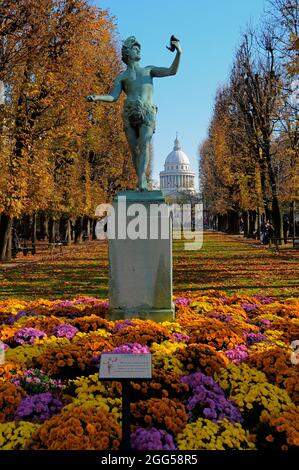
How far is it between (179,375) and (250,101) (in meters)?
29.4

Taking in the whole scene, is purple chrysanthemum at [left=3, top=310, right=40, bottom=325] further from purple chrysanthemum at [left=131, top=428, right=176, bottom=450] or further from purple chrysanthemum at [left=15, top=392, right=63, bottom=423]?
purple chrysanthemum at [left=131, top=428, right=176, bottom=450]

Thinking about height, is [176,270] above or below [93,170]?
below

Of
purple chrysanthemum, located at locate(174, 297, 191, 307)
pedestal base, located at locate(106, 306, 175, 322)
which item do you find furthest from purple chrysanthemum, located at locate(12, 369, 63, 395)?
purple chrysanthemum, located at locate(174, 297, 191, 307)

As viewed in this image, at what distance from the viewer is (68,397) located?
4.95m

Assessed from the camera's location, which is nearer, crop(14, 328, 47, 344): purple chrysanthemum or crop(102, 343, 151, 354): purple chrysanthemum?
crop(102, 343, 151, 354): purple chrysanthemum

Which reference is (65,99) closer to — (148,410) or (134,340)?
(134,340)

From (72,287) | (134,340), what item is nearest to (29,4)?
(72,287)

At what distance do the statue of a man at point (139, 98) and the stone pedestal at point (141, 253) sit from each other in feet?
1.58

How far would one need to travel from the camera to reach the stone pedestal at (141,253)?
751cm

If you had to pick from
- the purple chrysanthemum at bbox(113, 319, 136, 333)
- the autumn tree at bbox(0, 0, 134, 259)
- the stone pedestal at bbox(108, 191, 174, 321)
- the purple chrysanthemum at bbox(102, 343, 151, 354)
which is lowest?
the purple chrysanthemum at bbox(102, 343, 151, 354)

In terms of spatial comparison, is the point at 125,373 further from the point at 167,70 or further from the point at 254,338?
→ the point at 167,70

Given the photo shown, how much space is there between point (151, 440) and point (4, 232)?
20.5m

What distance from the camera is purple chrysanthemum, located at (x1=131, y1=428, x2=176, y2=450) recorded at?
13.3ft

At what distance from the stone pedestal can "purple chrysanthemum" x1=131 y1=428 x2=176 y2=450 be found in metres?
3.46
